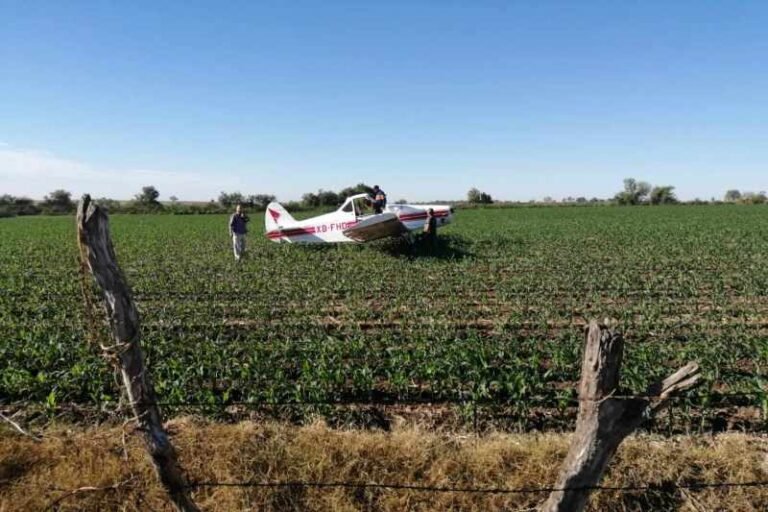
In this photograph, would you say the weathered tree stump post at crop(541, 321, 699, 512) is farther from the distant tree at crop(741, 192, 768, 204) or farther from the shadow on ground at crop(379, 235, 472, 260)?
the distant tree at crop(741, 192, 768, 204)

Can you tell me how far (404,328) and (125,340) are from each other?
5904 millimetres

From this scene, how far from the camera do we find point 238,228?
15734mm

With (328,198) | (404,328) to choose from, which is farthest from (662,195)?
(404,328)

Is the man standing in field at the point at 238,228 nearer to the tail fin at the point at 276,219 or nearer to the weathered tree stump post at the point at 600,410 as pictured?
the tail fin at the point at 276,219

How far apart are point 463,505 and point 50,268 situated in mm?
16853

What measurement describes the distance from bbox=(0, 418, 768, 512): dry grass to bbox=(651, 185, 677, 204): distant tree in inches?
3971

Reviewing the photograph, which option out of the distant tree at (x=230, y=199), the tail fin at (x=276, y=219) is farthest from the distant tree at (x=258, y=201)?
the tail fin at (x=276, y=219)

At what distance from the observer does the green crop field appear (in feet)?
18.6

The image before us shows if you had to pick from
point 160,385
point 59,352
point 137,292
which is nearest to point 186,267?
point 137,292

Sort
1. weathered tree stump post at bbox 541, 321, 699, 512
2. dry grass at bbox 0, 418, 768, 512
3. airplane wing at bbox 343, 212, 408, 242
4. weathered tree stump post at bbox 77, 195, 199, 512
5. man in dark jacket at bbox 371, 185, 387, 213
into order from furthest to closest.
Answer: man in dark jacket at bbox 371, 185, 387, 213 → airplane wing at bbox 343, 212, 408, 242 → dry grass at bbox 0, 418, 768, 512 → weathered tree stump post at bbox 541, 321, 699, 512 → weathered tree stump post at bbox 77, 195, 199, 512

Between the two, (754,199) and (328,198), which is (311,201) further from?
(754,199)

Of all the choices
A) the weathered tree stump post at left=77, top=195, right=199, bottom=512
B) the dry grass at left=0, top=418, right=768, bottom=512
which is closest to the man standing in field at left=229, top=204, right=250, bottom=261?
the dry grass at left=0, top=418, right=768, bottom=512

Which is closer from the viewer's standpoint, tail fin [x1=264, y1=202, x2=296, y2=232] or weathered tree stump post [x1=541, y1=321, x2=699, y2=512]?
weathered tree stump post [x1=541, y1=321, x2=699, y2=512]

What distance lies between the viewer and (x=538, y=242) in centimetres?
2083
